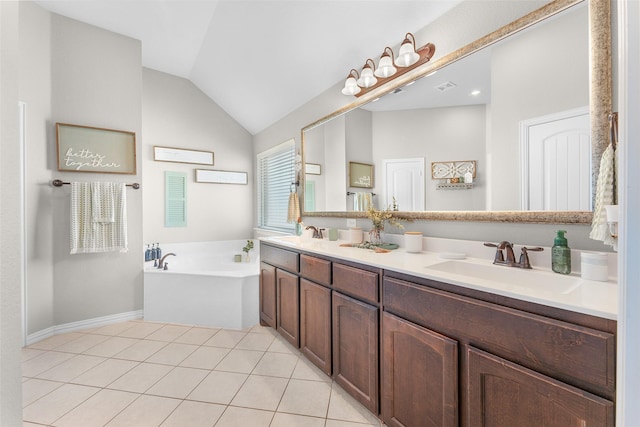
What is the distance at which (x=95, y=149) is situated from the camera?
2781 mm

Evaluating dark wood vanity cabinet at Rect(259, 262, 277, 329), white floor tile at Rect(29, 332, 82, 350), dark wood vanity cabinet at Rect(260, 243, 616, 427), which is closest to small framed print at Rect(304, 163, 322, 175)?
dark wood vanity cabinet at Rect(259, 262, 277, 329)

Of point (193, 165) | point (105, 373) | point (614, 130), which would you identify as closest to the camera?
point (614, 130)

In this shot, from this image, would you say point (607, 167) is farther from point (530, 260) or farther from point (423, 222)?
point (423, 222)

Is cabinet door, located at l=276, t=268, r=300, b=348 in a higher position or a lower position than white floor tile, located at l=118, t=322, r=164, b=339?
higher

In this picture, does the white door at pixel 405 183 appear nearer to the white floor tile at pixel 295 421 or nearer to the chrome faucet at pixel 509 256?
the chrome faucet at pixel 509 256

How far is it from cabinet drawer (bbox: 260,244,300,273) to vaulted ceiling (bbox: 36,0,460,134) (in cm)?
167

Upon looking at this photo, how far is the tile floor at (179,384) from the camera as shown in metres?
1.55

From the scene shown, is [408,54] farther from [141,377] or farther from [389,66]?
[141,377]

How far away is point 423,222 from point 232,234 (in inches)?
127

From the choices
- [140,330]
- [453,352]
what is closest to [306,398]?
[453,352]

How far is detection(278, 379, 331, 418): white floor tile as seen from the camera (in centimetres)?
160

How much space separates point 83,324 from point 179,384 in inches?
65.3

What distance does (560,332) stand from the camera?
84 centimetres

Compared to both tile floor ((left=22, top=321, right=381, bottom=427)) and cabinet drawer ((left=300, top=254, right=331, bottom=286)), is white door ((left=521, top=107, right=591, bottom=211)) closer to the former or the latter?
cabinet drawer ((left=300, top=254, right=331, bottom=286))
